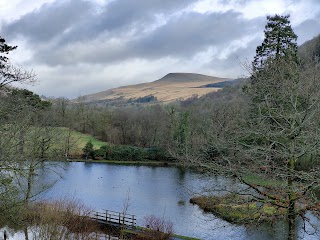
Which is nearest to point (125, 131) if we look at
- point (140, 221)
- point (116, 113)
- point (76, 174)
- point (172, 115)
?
point (116, 113)

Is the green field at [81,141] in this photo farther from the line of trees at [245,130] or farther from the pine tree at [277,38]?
the pine tree at [277,38]

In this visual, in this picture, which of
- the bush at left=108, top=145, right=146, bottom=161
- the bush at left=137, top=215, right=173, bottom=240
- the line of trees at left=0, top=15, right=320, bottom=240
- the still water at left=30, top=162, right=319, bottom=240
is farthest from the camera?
the bush at left=108, top=145, right=146, bottom=161

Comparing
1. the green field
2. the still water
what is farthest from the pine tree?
the green field

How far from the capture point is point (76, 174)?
46.2 meters

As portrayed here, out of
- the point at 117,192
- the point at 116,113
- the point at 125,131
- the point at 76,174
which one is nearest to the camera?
the point at 117,192

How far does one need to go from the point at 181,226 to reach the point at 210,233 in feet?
8.12

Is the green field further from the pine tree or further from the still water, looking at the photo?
the pine tree

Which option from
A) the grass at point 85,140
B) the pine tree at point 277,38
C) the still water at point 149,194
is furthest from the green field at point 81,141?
the pine tree at point 277,38

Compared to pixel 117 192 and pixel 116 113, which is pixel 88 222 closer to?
pixel 117 192

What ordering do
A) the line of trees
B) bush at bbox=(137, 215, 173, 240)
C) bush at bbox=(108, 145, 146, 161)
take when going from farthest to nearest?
bush at bbox=(108, 145, 146, 161) < bush at bbox=(137, 215, 173, 240) < the line of trees

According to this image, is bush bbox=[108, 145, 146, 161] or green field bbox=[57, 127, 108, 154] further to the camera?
bush bbox=[108, 145, 146, 161]

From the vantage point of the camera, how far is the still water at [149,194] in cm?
2317

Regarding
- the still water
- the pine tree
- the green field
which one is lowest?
the still water

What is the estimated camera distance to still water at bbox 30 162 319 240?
23.2 meters
